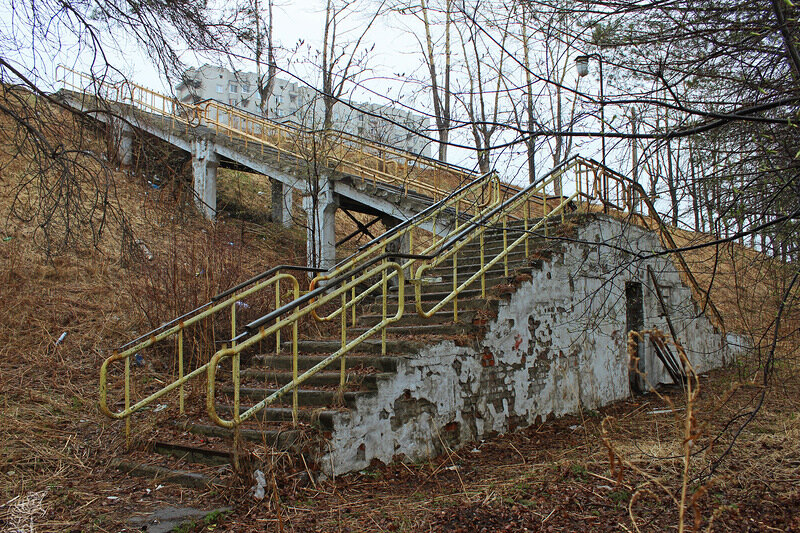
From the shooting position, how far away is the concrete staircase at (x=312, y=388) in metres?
4.89

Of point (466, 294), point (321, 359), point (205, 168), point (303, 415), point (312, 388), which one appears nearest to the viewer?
point (303, 415)

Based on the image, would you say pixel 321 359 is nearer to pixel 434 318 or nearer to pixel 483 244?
pixel 434 318

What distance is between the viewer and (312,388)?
5.86 meters

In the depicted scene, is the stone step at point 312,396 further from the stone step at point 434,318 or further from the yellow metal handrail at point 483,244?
the stone step at point 434,318

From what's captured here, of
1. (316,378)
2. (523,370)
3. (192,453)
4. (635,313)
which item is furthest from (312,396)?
(635,313)

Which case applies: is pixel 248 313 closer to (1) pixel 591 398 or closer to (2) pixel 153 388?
(2) pixel 153 388

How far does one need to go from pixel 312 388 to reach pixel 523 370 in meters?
2.72

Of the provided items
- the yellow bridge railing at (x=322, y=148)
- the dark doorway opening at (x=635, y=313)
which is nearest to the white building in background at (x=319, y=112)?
the yellow bridge railing at (x=322, y=148)

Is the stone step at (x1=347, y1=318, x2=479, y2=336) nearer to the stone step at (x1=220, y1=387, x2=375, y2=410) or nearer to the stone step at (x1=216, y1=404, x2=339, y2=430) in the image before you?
the stone step at (x1=220, y1=387, x2=375, y2=410)

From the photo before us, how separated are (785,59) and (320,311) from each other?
22.8 feet

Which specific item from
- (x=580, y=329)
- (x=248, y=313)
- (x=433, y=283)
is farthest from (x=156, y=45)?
(x=580, y=329)

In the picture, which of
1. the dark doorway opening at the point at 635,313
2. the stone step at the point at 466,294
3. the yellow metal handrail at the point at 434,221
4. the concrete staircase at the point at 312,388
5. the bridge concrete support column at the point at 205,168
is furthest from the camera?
the bridge concrete support column at the point at 205,168

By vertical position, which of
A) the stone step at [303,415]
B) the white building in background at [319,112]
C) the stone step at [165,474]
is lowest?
the stone step at [165,474]

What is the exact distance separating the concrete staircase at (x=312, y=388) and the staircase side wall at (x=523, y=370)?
0.13m
